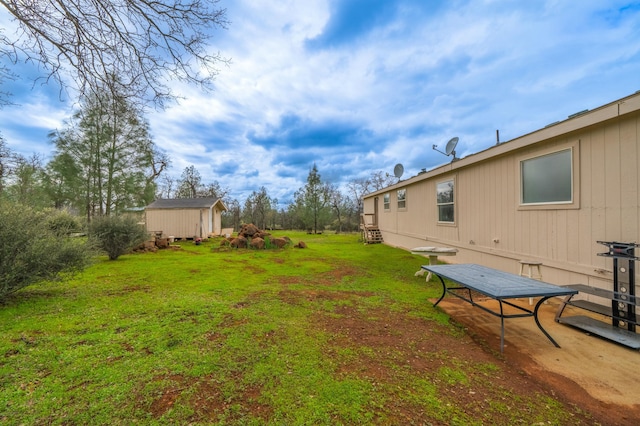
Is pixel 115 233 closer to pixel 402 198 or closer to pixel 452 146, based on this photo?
pixel 402 198

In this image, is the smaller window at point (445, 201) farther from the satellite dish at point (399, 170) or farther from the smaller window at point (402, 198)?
the satellite dish at point (399, 170)

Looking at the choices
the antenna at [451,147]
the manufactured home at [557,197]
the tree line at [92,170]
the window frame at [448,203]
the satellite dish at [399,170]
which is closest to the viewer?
the manufactured home at [557,197]

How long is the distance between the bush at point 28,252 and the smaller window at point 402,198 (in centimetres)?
1031

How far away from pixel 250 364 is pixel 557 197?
17.4ft

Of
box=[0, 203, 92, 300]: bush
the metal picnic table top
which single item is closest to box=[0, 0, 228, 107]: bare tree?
box=[0, 203, 92, 300]: bush

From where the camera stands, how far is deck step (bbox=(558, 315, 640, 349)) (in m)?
2.51

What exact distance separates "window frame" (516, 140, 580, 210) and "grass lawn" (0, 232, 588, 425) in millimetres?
2620

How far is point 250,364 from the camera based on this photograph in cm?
220

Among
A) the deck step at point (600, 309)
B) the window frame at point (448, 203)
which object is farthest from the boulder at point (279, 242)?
the deck step at point (600, 309)

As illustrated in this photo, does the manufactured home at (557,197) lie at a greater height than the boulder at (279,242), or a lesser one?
greater

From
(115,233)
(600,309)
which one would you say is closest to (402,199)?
(600,309)

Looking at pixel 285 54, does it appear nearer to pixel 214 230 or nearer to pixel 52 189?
pixel 214 230

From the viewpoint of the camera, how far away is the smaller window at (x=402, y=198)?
34.8 feet

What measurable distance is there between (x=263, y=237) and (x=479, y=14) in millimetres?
10806
